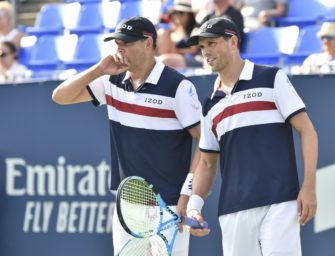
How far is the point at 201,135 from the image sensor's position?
18.5 ft

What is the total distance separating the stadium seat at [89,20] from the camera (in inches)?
464

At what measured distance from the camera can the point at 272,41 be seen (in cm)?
1003

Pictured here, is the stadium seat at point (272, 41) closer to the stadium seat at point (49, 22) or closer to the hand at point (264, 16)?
the hand at point (264, 16)

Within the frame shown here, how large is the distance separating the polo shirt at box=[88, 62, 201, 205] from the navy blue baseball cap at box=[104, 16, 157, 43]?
0.25 meters

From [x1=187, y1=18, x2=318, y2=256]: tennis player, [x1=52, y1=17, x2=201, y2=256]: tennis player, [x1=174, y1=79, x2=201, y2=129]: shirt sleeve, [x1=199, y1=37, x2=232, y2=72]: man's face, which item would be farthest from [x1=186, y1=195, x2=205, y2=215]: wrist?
[x1=199, y1=37, x2=232, y2=72]: man's face

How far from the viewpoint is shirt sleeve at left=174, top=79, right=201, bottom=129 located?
230 inches

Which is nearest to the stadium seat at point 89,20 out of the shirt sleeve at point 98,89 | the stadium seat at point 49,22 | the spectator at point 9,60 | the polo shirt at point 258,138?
the stadium seat at point 49,22

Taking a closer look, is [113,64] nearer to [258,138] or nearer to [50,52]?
[258,138]

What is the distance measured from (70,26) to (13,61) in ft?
4.77

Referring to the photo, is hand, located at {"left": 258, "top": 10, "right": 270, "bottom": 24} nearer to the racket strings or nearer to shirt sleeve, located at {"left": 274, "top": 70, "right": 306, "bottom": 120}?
shirt sleeve, located at {"left": 274, "top": 70, "right": 306, "bottom": 120}

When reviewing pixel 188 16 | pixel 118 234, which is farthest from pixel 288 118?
pixel 188 16

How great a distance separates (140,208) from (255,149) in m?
0.73

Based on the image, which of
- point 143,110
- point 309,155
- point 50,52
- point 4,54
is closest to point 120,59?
point 143,110

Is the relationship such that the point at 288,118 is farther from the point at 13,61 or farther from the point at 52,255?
the point at 13,61
